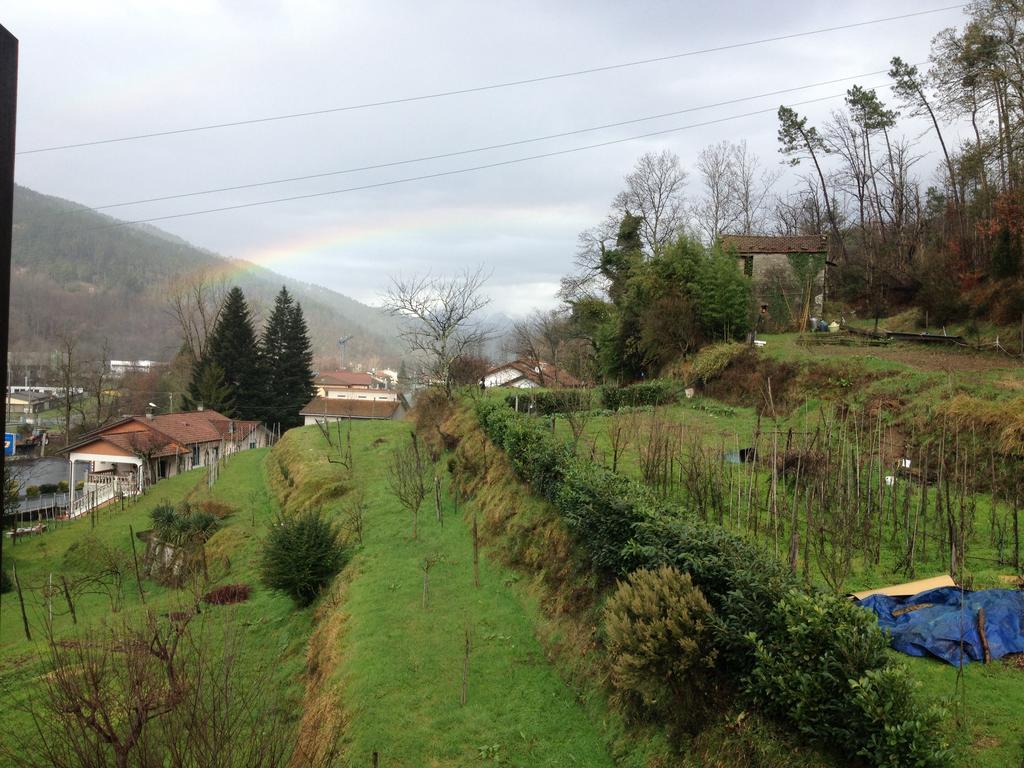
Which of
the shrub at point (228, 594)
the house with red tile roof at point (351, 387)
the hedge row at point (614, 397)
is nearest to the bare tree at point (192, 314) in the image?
the house with red tile roof at point (351, 387)

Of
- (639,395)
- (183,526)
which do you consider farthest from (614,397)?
(183,526)

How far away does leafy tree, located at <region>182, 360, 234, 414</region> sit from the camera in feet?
173

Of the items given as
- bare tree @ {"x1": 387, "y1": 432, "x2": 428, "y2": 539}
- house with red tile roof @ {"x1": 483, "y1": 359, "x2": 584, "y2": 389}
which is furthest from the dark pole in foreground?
house with red tile roof @ {"x1": 483, "y1": 359, "x2": 584, "y2": 389}

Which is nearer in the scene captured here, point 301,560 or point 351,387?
point 301,560

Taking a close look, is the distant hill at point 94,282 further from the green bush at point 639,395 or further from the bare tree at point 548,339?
the green bush at point 639,395

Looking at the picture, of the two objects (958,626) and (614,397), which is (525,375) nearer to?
(614,397)

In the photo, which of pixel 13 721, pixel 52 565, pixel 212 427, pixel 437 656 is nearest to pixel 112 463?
pixel 212 427

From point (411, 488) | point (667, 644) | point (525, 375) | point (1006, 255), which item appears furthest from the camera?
point (525, 375)

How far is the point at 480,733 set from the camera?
322 inches

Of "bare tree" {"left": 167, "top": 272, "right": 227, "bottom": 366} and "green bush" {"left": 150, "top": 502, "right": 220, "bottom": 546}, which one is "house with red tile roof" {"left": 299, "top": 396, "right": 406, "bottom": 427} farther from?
"green bush" {"left": 150, "top": 502, "right": 220, "bottom": 546}

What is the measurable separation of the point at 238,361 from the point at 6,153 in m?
56.6

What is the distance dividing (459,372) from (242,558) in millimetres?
17313

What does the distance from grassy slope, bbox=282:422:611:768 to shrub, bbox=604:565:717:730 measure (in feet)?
4.06

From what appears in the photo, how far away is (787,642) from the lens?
18.6ft
